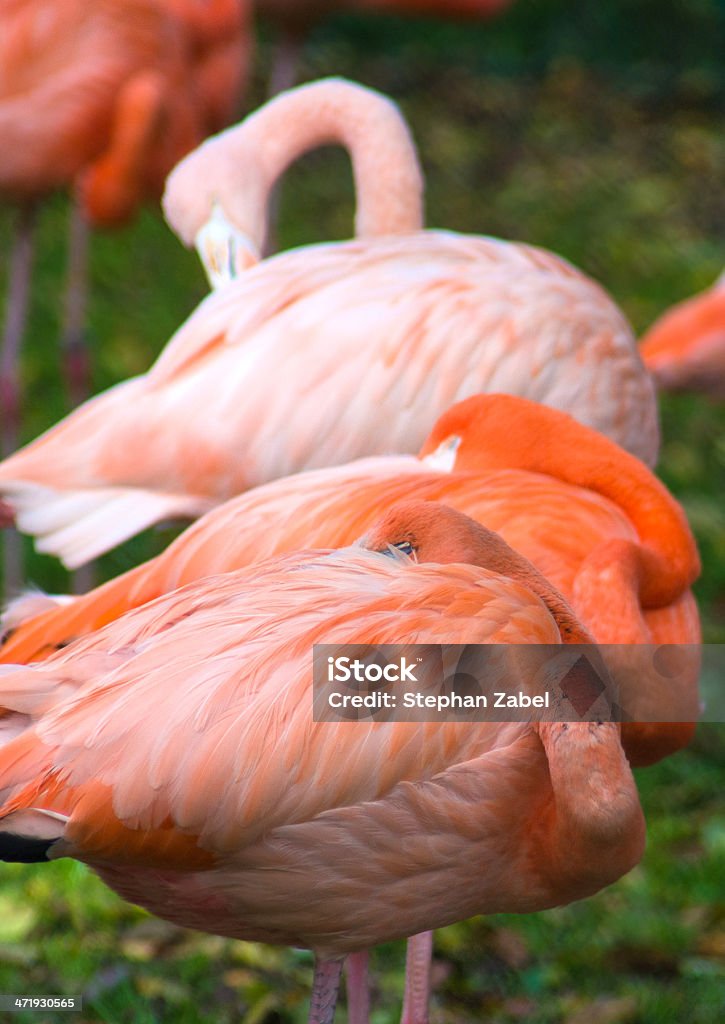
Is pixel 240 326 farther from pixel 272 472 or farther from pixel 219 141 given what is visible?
pixel 219 141

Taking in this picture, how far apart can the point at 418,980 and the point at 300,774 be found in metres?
0.85

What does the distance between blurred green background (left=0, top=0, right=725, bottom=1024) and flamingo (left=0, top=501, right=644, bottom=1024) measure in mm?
1000

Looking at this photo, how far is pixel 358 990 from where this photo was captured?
7.73 feet

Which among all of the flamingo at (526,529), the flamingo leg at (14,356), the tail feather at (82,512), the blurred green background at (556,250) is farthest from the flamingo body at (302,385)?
the flamingo leg at (14,356)

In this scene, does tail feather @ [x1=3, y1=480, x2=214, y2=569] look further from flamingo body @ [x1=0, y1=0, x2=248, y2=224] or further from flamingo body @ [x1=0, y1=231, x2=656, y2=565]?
flamingo body @ [x1=0, y1=0, x2=248, y2=224]

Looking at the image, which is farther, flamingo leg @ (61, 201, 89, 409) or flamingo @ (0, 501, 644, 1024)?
flamingo leg @ (61, 201, 89, 409)

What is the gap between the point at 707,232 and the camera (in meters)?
6.75

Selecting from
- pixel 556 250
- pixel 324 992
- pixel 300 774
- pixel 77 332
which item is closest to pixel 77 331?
pixel 77 332

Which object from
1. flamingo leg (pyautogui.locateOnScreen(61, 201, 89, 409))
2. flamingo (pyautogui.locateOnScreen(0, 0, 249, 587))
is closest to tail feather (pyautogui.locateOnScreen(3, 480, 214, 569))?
flamingo (pyautogui.locateOnScreen(0, 0, 249, 587))

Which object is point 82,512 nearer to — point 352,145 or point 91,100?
point 352,145

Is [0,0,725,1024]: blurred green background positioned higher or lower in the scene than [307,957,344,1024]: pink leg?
lower

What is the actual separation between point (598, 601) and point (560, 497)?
0.25 metres

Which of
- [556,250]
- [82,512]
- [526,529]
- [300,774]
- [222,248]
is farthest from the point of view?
[556,250]

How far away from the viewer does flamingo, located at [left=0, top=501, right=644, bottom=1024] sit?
1.64 metres
